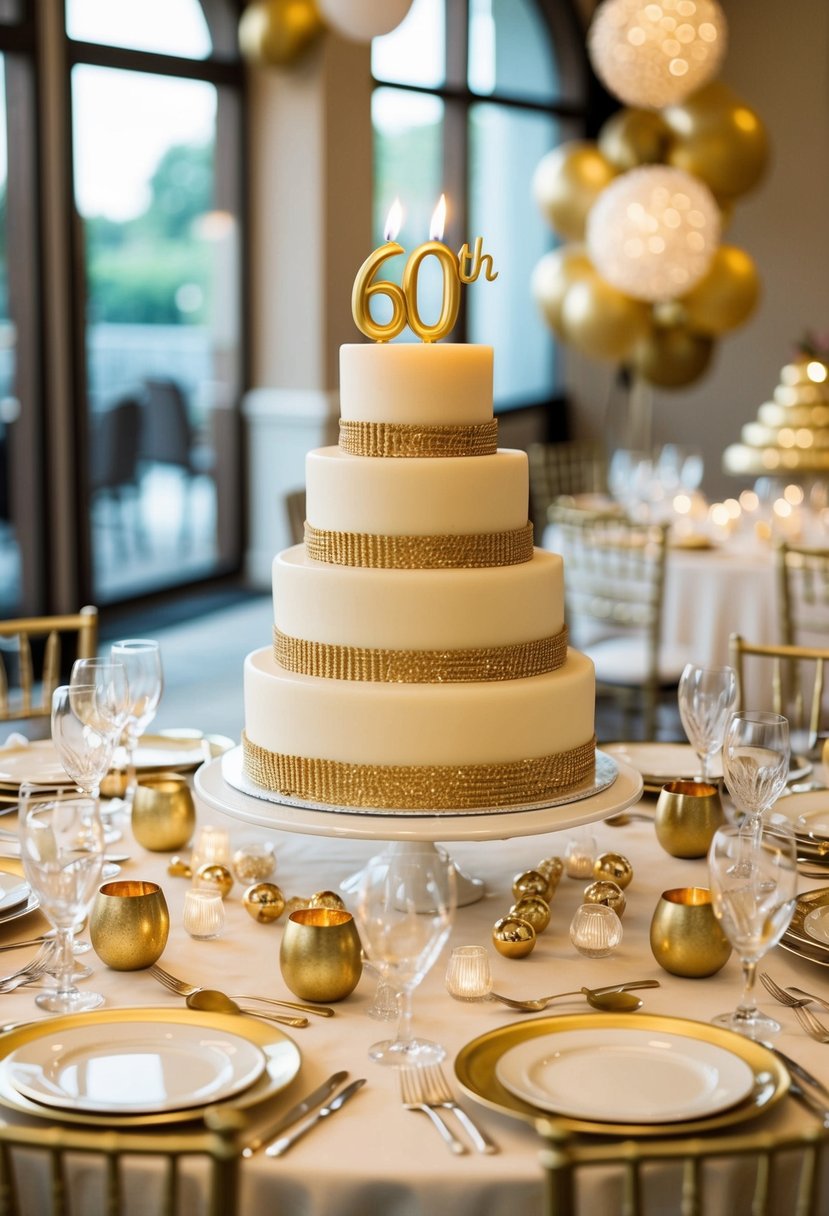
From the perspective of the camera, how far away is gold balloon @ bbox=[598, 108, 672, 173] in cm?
709

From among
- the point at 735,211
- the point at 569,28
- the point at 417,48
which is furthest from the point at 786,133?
the point at 417,48

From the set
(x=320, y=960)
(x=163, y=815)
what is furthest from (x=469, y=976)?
(x=163, y=815)

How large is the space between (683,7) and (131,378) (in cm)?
291

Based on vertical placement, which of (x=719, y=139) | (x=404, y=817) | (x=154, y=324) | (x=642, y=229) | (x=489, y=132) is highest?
(x=489, y=132)

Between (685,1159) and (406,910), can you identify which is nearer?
(685,1159)

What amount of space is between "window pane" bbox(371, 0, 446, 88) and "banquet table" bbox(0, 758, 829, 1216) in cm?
623

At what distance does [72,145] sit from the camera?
595 cm

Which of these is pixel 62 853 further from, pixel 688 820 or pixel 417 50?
pixel 417 50

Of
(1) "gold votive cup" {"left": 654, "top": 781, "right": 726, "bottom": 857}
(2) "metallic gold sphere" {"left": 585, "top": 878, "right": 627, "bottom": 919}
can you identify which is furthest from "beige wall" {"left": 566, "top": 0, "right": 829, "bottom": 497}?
(2) "metallic gold sphere" {"left": 585, "top": 878, "right": 627, "bottom": 919}

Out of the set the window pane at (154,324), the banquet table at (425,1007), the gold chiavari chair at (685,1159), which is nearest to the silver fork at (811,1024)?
the banquet table at (425,1007)

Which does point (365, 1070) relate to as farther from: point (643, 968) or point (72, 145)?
point (72, 145)

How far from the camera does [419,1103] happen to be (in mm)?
1382

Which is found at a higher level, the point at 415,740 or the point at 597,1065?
the point at 415,740

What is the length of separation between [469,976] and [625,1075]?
260 millimetres
